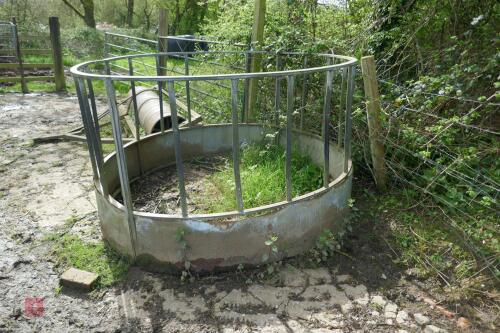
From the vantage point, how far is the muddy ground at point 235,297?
243cm

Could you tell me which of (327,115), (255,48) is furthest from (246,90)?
(327,115)

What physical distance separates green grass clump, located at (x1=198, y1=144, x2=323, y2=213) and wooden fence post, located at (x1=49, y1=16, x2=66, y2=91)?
6.13m

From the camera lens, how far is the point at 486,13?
381cm

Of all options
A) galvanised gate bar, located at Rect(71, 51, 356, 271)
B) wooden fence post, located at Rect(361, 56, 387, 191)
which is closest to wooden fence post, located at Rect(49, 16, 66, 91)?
galvanised gate bar, located at Rect(71, 51, 356, 271)

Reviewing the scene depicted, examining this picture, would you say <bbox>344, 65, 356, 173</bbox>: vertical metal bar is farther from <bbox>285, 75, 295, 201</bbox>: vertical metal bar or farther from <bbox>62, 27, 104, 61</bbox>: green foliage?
<bbox>62, 27, 104, 61</bbox>: green foliage

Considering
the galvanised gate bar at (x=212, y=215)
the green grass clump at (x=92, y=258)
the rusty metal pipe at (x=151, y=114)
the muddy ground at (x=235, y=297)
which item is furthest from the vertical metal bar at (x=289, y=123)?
the rusty metal pipe at (x=151, y=114)

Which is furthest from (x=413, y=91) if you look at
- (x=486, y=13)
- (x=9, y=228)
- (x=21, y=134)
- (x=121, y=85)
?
(x=121, y=85)

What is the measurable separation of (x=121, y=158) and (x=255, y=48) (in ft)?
9.27

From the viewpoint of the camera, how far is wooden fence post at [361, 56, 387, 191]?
3457 millimetres

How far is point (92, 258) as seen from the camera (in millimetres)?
3061

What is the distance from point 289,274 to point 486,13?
3155 mm

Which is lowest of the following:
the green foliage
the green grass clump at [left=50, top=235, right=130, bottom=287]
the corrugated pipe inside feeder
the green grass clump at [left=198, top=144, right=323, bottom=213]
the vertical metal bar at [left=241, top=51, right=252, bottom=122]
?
the green grass clump at [left=50, top=235, right=130, bottom=287]

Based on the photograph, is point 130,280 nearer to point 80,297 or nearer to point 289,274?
point 80,297

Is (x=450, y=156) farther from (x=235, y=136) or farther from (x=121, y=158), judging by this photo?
(x=121, y=158)
